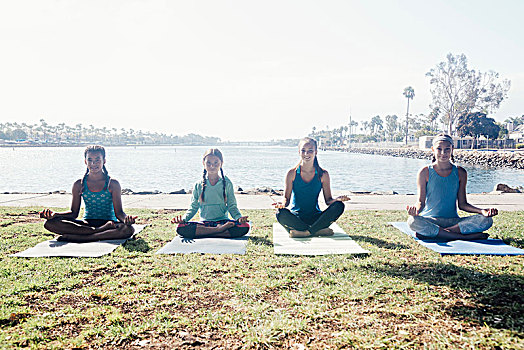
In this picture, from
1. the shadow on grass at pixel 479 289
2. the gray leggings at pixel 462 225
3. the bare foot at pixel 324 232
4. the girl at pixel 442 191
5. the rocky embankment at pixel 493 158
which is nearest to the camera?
the shadow on grass at pixel 479 289

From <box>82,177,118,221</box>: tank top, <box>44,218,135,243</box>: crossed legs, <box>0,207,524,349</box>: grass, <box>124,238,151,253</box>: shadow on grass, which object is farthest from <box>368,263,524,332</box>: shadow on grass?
<box>82,177,118,221</box>: tank top

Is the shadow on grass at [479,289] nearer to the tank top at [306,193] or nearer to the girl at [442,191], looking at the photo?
the girl at [442,191]

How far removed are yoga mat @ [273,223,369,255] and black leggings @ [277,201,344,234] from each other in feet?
0.52

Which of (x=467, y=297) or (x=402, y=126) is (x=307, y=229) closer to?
(x=467, y=297)

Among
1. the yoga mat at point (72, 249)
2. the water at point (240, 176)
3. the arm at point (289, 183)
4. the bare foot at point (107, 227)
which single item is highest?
the arm at point (289, 183)

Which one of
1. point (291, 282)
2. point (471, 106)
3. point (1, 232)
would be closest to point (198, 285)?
point (291, 282)

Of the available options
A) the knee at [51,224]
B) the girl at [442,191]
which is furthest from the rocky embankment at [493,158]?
the knee at [51,224]

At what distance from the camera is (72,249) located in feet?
16.6

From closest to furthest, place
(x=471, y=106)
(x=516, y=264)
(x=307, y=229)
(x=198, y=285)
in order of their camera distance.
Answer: (x=198, y=285) < (x=516, y=264) < (x=307, y=229) < (x=471, y=106)

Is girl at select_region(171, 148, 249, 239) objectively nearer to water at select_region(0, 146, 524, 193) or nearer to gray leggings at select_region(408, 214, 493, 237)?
gray leggings at select_region(408, 214, 493, 237)

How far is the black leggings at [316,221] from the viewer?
5.84 meters

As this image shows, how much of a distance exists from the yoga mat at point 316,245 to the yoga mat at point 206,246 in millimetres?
487

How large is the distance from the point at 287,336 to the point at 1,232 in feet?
17.3

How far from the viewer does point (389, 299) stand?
3.47 metres
